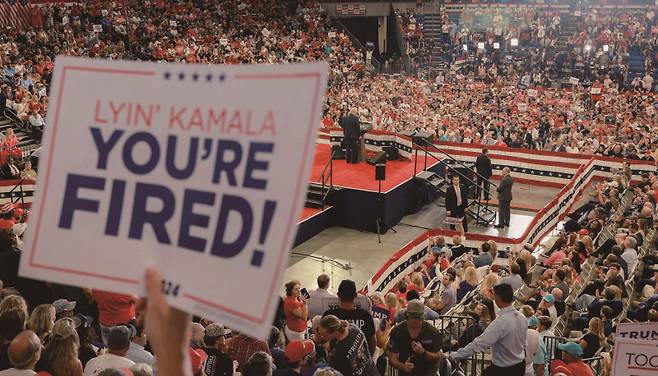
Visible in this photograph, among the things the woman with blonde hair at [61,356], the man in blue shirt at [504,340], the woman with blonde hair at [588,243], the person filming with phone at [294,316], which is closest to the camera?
the woman with blonde hair at [61,356]

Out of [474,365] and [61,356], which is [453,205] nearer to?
[474,365]

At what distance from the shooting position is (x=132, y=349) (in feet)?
17.8

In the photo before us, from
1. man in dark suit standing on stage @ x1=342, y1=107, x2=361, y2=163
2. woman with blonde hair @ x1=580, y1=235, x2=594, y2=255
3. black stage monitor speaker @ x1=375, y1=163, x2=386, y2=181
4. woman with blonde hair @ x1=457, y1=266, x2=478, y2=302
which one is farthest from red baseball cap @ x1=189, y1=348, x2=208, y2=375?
man in dark suit standing on stage @ x1=342, y1=107, x2=361, y2=163

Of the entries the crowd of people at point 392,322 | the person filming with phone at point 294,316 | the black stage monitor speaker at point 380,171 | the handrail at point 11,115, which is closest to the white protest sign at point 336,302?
the crowd of people at point 392,322

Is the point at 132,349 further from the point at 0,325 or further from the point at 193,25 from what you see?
the point at 193,25

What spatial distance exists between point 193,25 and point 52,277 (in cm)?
2744

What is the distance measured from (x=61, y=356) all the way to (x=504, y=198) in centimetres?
1178

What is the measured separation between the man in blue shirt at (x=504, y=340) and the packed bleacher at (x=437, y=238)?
0.11m

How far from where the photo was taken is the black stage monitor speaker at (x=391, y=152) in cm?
1788

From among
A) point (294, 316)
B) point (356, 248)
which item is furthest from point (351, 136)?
point (294, 316)

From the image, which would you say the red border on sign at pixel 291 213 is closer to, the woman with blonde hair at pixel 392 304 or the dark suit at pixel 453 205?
the woman with blonde hair at pixel 392 304

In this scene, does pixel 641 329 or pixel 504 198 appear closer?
pixel 641 329

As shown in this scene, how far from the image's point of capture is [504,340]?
572 centimetres

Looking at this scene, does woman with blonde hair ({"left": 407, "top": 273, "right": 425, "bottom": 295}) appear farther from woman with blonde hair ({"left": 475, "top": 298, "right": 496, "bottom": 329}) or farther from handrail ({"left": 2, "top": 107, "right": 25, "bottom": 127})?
handrail ({"left": 2, "top": 107, "right": 25, "bottom": 127})
